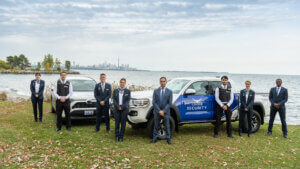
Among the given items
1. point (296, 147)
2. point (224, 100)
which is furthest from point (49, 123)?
point (296, 147)

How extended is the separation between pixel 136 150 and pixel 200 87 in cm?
299

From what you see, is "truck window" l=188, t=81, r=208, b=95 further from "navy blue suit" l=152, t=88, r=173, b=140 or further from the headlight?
the headlight

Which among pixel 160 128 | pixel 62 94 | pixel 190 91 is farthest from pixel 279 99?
pixel 62 94

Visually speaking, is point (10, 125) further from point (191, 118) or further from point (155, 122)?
point (191, 118)

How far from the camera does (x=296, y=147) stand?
7.20m

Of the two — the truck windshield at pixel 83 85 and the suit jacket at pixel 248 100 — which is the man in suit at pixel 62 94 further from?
the suit jacket at pixel 248 100

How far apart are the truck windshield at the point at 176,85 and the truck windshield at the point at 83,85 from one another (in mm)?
3517

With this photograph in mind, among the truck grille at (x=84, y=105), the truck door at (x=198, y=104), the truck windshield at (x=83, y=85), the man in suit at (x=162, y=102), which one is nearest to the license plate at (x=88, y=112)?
the truck grille at (x=84, y=105)

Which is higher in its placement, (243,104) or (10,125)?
(243,104)

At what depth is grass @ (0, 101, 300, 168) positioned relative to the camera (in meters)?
5.62

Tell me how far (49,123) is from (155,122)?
16.1 ft

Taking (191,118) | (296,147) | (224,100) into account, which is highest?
(224,100)

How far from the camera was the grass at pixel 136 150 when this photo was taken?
562cm

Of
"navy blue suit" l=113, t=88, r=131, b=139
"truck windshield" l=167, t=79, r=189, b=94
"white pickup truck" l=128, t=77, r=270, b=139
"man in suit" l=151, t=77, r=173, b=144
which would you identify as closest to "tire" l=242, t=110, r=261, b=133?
"white pickup truck" l=128, t=77, r=270, b=139
